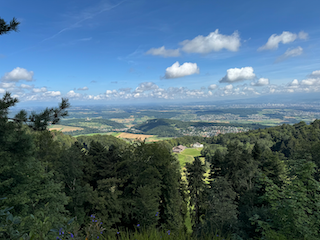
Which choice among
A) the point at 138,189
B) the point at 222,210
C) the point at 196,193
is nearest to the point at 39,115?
the point at 138,189

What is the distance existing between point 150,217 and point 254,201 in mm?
15072

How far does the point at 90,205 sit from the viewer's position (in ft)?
71.6

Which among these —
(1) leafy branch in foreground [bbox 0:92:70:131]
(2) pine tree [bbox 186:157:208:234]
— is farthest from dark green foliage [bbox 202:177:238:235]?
(1) leafy branch in foreground [bbox 0:92:70:131]

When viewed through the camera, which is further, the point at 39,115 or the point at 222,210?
the point at 222,210

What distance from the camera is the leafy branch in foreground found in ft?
32.0

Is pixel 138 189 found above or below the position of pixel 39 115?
below

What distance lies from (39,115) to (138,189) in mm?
11806

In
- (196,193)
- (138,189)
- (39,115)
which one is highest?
(39,115)

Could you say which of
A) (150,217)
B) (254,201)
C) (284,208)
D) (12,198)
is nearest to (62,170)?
(12,198)

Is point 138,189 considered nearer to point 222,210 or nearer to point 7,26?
point 222,210

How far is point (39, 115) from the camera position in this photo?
10.1 metres

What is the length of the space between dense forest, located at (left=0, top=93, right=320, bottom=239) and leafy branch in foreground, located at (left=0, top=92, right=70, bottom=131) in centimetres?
5

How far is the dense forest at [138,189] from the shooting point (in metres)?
7.10

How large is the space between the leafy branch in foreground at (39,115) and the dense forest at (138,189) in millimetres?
51
